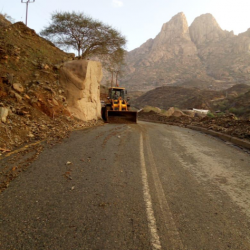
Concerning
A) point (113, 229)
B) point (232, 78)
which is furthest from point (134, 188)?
point (232, 78)

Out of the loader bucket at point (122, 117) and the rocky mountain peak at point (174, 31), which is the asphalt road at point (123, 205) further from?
the rocky mountain peak at point (174, 31)

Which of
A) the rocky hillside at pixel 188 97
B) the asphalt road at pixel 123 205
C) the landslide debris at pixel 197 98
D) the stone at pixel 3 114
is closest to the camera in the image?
the asphalt road at pixel 123 205

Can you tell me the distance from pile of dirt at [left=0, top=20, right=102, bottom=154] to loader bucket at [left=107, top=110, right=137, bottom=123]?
4954 mm

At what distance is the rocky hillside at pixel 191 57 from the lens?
109 meters

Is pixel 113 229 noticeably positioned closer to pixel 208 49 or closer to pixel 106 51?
pixel 106 51

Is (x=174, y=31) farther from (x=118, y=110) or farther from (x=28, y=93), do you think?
(x=28, y=93)

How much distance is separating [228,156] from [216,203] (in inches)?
166

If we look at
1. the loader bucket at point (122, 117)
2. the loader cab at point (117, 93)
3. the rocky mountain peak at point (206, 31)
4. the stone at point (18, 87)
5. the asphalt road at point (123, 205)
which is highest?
the rocky mountain peak at point (206, 31)

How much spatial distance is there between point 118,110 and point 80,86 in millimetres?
4593

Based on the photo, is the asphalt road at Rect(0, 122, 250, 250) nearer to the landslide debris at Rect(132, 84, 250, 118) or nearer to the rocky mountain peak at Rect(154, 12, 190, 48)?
the landslide debris at Rect(132, 84, 250, 118)

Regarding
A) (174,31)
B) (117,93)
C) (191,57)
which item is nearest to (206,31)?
(174,31)

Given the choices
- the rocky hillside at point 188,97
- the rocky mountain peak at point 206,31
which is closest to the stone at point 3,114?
the rocky hillside at point 188,97

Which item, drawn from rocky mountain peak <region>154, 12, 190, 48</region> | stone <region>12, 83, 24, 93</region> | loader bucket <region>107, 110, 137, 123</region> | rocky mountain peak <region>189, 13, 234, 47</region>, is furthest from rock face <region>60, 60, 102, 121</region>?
rocky mountain peak <region>189, 13, 234, 47</region>

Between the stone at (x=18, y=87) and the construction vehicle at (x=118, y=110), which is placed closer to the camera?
the stone at (x=18, y=87)
